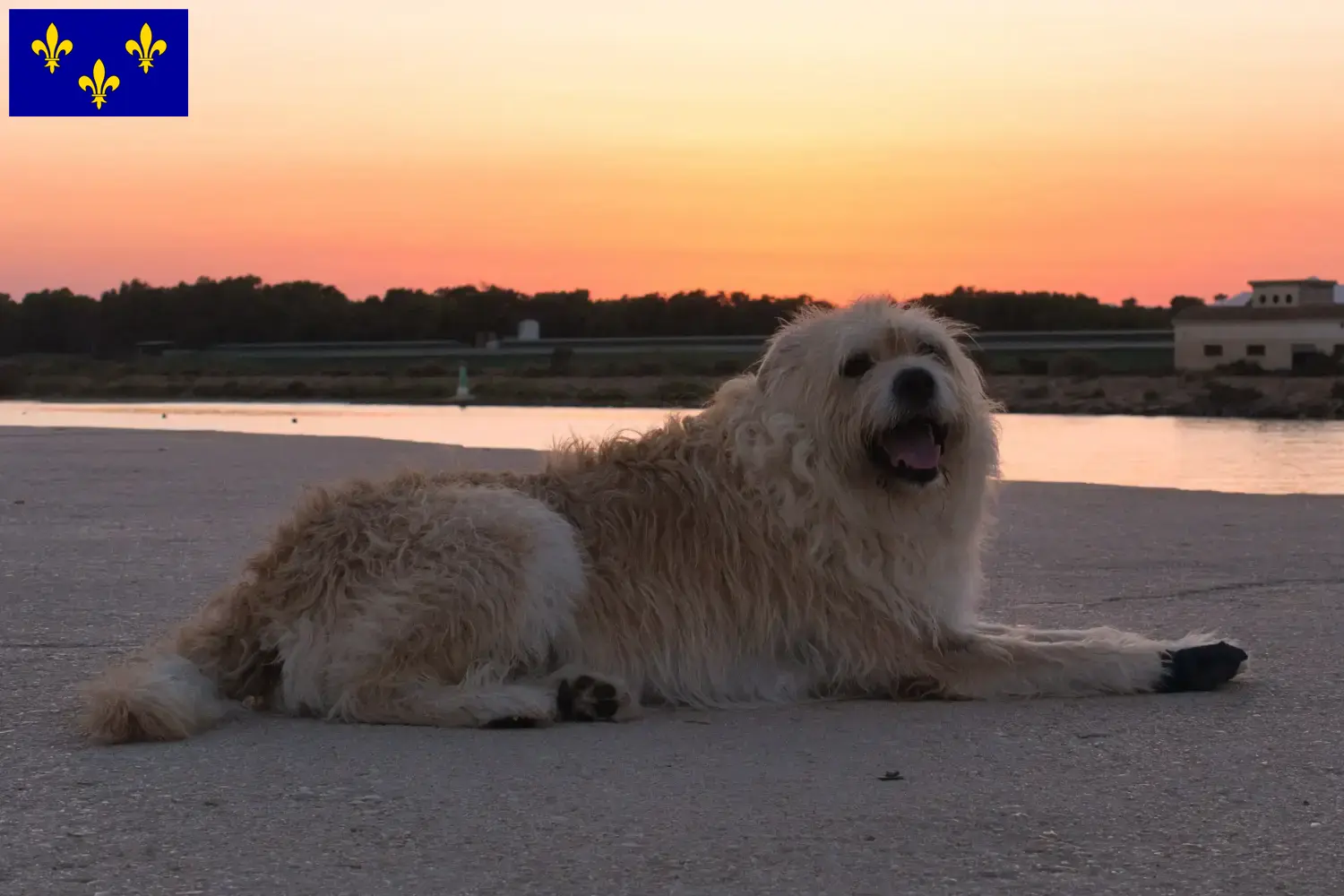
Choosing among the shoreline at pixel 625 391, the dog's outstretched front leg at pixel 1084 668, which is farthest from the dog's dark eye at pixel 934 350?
the shoreline at pixel 625 391

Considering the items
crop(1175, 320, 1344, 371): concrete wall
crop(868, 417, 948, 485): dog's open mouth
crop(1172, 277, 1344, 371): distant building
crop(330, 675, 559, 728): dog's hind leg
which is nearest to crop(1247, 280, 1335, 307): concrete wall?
crop(1172, 277, 1344, 371): distant building

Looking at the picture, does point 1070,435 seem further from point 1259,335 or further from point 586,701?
point 1259,335

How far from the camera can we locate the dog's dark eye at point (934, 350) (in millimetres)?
5883

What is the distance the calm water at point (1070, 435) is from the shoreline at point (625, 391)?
6.74m

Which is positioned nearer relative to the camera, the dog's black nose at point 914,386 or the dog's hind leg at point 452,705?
the dog's hind leg at point 452,705

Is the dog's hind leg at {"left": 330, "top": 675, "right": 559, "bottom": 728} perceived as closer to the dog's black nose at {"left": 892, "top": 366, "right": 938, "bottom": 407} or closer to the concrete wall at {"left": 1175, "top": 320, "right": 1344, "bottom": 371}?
the dog's black nose at {"left": 892, "top": 366, "right": 938, "bottom": 407}

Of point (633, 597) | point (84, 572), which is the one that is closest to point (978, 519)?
point (633, 597)

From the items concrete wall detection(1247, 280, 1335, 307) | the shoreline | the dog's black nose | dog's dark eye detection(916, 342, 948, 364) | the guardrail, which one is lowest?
the shoreline

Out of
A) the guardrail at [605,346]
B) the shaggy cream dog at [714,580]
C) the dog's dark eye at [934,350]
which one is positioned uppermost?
the guardrail at [605,346]

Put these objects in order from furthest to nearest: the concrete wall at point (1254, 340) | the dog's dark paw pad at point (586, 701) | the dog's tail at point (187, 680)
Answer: the concrete wall at point (1254, 340), the dog's dark paw pad at point (586, 701), the dog's tail at point (187, 680)

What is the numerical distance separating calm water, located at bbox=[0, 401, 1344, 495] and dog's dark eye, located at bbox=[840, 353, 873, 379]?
4.38m

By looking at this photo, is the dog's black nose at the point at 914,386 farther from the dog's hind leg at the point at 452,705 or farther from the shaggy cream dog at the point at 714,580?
the dog's hind leg at the point at 452,705

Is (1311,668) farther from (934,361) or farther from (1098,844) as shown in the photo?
(1098,844)

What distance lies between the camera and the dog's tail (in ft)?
16.1
